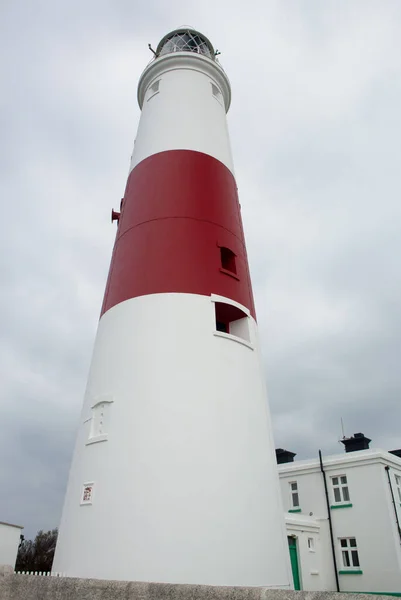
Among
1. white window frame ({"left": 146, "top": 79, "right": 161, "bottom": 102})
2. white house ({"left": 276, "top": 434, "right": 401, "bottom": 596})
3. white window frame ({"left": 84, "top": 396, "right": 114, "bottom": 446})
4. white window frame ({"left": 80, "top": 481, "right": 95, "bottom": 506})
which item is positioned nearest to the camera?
white window frame ({"left": 80, "top": 481, "right": 95, "bottom": 506})

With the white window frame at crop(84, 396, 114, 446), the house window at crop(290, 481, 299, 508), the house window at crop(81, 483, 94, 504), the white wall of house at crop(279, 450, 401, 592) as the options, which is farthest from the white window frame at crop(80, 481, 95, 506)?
the house window at crop(290, 481, 299, 508)

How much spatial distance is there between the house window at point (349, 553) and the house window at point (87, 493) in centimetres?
1195

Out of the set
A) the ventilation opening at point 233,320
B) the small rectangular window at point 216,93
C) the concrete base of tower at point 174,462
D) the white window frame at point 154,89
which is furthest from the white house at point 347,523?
the white window frame at point 154,89

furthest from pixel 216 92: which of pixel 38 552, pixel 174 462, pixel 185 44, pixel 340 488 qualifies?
pixel 38 552

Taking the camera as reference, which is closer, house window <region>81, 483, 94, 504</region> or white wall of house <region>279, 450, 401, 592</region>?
house window <region>81, 483, 94, 504</region>

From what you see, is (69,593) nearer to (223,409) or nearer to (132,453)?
(132,453)

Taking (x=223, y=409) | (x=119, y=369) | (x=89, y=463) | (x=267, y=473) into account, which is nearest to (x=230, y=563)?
(x=267, y=473)

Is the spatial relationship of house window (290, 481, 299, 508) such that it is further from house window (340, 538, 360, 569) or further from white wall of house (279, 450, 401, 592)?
house window (340, 538, 360, 569)

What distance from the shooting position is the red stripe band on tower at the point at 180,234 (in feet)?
30.3

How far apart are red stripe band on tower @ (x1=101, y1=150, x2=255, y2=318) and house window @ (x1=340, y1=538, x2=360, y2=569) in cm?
1069

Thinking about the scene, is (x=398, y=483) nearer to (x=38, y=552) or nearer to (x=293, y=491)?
(x=293, y=491)

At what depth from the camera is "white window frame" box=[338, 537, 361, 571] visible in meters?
15.7

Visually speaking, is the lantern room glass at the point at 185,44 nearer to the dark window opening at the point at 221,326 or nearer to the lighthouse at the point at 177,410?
the lighthouse at the point at 177,410

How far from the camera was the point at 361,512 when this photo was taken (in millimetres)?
16109
